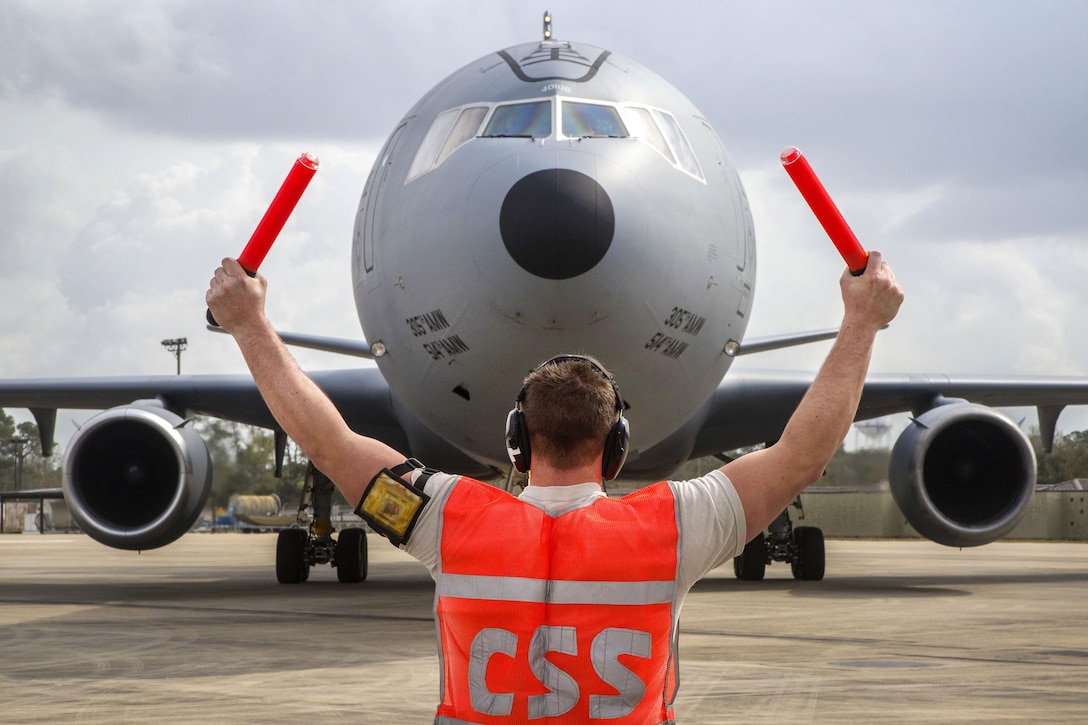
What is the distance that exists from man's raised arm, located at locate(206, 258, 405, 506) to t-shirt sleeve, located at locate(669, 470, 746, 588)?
55 cm

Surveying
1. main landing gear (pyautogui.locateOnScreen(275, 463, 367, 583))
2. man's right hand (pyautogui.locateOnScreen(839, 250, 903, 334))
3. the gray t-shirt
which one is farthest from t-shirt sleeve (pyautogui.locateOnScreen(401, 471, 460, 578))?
main landing gear (pyautogui.locateOnScreen(275, 463, 367, 583))

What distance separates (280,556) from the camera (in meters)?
13.8

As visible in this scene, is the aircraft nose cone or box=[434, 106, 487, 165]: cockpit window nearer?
the aircraft nose cone

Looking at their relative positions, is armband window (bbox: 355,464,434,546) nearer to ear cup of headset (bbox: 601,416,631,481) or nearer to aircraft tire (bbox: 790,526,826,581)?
ear cup of headset (bbox: 601,416,631,481)

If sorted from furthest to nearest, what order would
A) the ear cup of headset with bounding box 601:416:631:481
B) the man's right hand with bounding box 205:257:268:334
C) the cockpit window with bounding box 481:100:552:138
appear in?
the cockpit window with bounding box 481:100:552:138 → the ear cup of headset with bounding box 601:416:631:481 → the man's right hand with bounding box 205:257:268:334

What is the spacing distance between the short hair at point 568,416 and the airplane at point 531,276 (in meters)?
4.42

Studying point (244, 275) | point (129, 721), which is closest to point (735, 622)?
point (129, 721)

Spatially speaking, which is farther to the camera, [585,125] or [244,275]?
[585,125]

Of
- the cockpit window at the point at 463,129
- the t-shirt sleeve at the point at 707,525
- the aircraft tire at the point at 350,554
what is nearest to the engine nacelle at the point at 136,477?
the aircraft tire at the point at 350,554

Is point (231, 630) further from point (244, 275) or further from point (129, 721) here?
point (244, 275)

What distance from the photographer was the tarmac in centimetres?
497

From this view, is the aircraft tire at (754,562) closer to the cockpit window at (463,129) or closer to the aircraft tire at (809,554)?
the aircraft tire at (809,554)

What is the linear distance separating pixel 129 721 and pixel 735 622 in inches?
197

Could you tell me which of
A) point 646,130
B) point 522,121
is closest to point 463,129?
point 522,121
